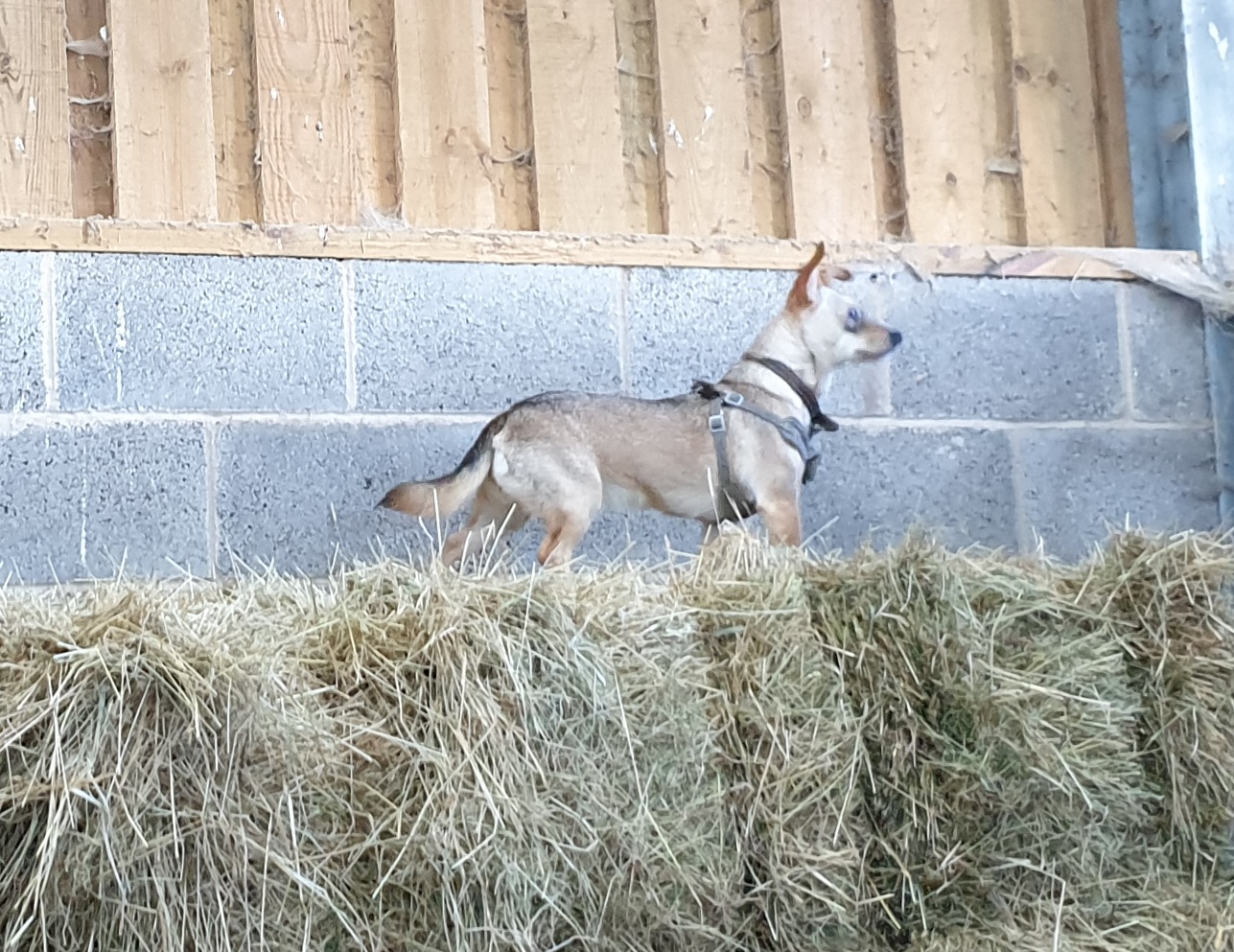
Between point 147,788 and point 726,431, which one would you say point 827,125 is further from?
point 147,788

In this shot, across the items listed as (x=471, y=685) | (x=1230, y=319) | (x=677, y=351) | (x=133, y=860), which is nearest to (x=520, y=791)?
(x=471, y=685)

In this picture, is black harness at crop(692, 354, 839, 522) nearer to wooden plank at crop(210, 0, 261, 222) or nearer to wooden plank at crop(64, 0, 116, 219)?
wooden plank at crop(210, 0, 261, 222)

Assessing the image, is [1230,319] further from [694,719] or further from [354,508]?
[694,719]

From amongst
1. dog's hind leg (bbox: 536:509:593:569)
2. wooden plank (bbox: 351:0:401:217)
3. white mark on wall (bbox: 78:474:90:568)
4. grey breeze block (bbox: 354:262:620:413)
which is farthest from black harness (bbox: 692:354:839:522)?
white mark on wall (bbox: 78:474:90:568)

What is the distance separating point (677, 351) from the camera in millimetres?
4168

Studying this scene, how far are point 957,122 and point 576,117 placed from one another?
1.12 metres

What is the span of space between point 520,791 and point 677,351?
2.17m

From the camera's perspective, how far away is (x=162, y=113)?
12.7ft

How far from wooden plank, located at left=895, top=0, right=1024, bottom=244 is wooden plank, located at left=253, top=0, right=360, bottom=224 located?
153 cm

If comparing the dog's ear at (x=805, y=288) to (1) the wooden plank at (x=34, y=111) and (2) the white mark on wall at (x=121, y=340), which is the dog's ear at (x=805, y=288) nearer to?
(2) the white mark on wall at (x=121, y=340)

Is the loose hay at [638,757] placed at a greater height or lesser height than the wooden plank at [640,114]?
lesser

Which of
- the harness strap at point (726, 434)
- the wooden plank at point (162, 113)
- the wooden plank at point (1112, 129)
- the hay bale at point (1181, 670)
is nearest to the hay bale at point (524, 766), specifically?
the hay bale at point (1181, 670)

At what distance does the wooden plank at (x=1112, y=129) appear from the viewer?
15.4ft

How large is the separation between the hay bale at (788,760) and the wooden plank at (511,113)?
1946mm
